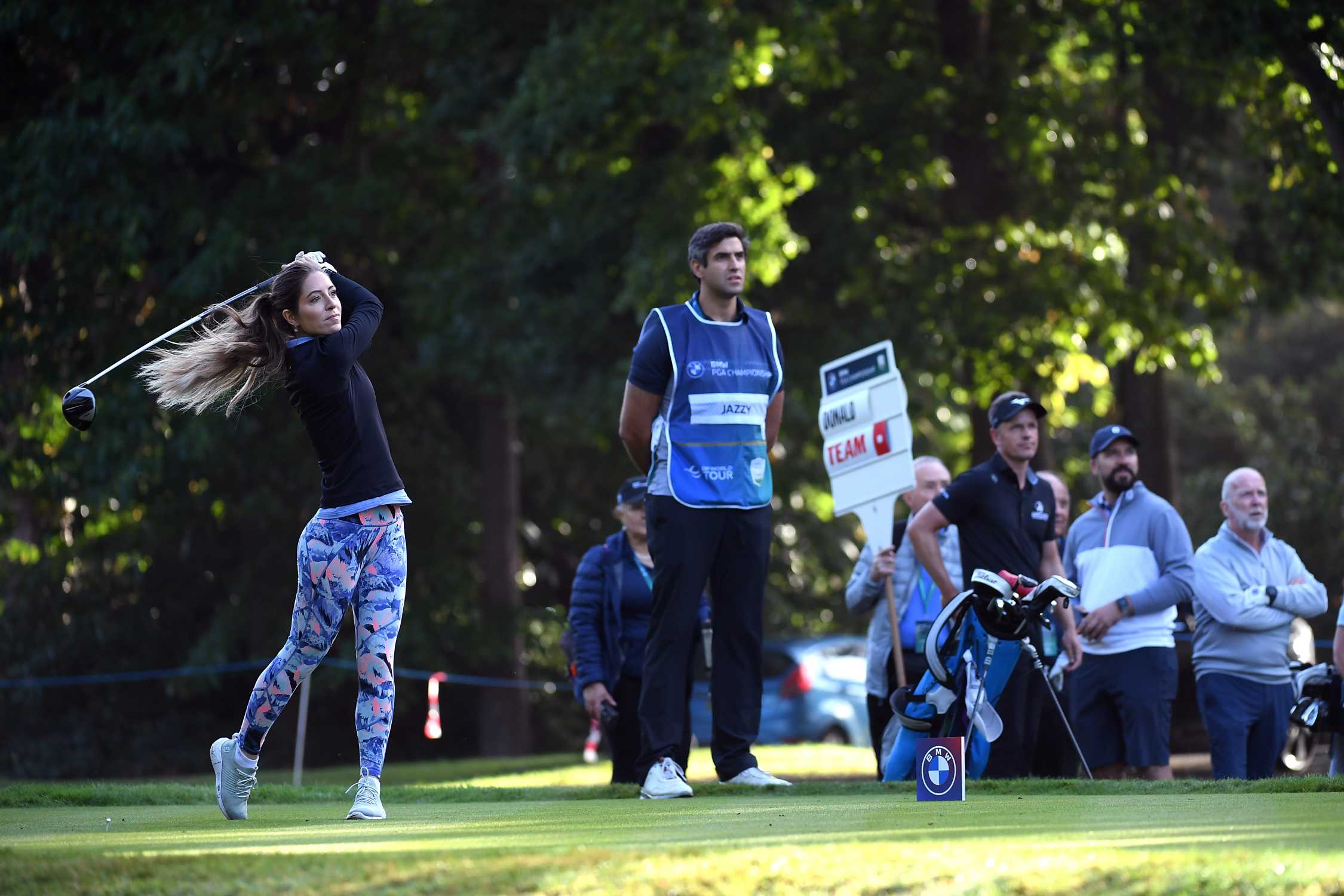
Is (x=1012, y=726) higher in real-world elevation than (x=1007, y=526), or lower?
lower

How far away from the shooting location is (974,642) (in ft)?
24.0

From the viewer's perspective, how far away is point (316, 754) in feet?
74.3

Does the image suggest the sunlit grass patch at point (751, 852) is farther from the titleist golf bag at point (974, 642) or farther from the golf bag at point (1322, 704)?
the golf bag at point (1322, 704)

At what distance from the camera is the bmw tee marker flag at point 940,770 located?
650 centimetres

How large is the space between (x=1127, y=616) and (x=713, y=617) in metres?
2.60

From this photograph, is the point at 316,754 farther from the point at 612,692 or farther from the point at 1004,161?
the point at 612,692

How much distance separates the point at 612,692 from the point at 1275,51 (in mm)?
7598

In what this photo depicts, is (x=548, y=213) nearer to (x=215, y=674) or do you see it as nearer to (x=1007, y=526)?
(x=215, y=674)

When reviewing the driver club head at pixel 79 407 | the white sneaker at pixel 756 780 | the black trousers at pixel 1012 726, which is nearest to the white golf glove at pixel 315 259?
the driver club head at pixel 79 407

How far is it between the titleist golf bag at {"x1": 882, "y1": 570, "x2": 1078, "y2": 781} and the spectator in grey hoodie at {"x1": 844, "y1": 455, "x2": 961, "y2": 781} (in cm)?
245

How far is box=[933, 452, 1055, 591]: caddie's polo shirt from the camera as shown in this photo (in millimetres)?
8555

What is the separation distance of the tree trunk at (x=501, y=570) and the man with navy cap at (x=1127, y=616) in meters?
12.7

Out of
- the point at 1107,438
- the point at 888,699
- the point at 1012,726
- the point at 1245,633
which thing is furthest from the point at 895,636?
the point at 1245,633

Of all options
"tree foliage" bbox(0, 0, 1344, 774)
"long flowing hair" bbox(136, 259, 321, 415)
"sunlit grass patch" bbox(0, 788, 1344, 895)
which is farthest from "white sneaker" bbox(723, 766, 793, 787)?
"tree foliage" bbox(0, 0, 1344, 774)
